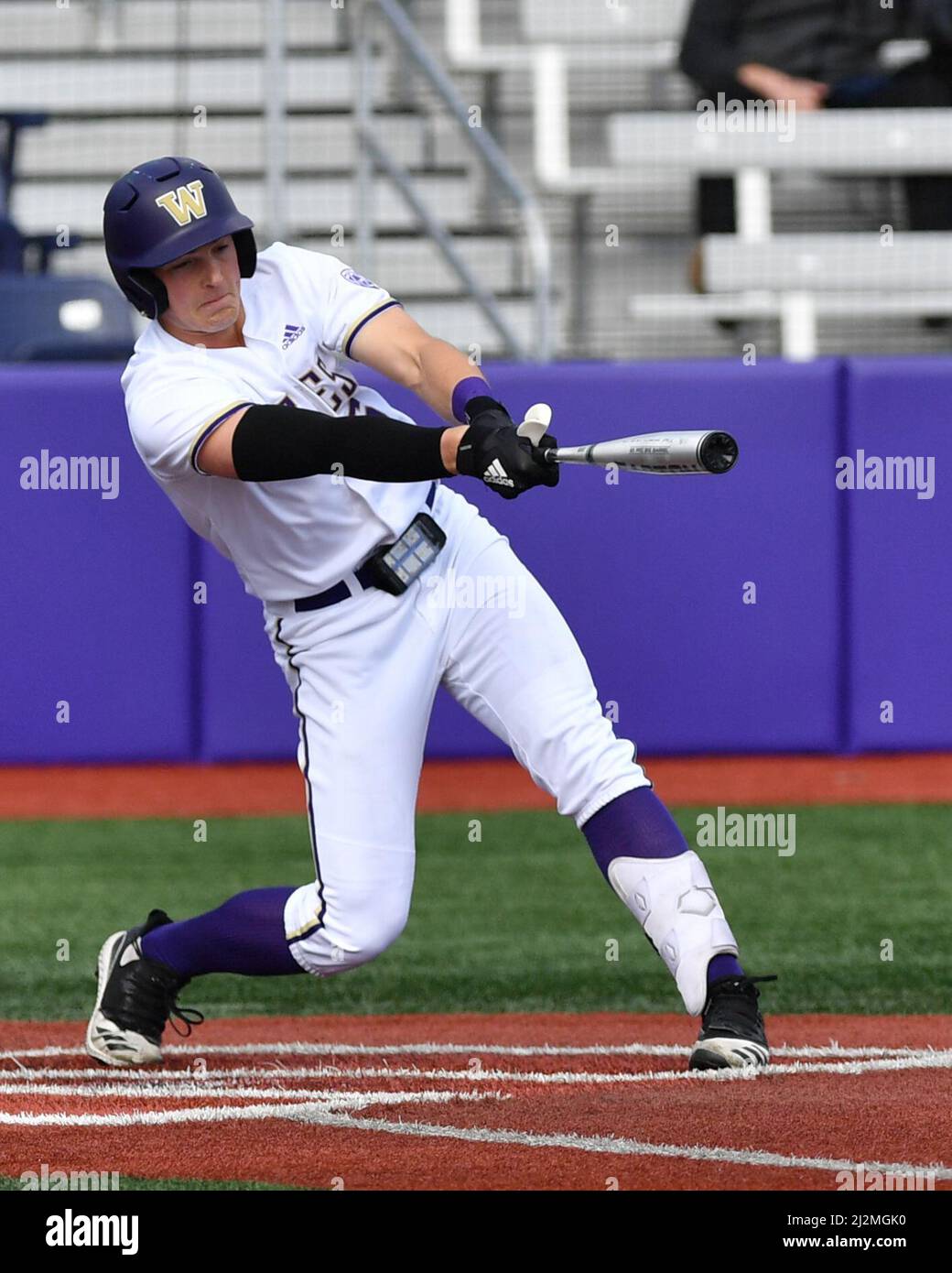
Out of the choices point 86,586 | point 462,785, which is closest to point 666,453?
point 462,785

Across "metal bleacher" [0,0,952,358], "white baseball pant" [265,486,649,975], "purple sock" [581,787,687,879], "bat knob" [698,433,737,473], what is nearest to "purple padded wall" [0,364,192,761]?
"metal bleacher" [0,0,952,358]

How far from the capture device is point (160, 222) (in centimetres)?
401

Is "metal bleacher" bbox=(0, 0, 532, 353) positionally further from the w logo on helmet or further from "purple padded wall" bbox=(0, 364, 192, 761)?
the w logo on helmet

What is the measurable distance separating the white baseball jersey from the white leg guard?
82 centimetres

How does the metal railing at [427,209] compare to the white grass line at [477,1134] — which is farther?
the metal railing at [427,209]

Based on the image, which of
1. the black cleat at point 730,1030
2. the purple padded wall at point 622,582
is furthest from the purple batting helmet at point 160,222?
the purple padded wall at point 622,582

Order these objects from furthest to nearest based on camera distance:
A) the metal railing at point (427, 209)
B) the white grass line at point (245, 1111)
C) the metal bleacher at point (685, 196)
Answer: the metal bleacher at point (685, 196)
the metal railing at point (427, 209)
the white grass line at point (245, 1111)

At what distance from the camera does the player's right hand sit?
11.5 ft

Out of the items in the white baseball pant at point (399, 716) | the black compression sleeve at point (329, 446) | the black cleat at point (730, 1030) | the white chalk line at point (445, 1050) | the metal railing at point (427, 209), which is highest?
the metal railing at point (427, 209)

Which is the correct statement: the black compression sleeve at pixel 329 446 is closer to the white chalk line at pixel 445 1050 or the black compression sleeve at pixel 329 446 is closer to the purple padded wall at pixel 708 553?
the white chalk line at pixel 445 1050

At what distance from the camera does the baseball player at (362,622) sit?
4059 mm

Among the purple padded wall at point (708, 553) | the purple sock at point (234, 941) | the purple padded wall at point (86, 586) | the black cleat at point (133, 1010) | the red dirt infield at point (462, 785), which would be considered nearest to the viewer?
the purple sock at point (234, 941)
